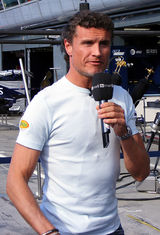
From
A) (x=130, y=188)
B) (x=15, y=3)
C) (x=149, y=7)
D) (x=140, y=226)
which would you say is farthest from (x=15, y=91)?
(x=140, y=226)

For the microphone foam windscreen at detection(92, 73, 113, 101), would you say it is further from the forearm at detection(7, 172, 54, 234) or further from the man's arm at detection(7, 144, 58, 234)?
the forearm at detection(7, 172, 54, 234)

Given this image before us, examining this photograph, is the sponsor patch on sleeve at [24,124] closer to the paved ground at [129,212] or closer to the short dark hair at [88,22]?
the short dark hair at [88,22]

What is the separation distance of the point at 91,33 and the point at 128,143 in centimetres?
58

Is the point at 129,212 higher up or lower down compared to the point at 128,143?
lower down

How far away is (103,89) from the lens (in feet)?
7.95

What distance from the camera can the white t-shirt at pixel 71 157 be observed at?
250 centimetres

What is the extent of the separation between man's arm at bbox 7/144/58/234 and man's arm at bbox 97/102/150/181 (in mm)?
391

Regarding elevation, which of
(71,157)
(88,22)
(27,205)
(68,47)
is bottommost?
(27,205)

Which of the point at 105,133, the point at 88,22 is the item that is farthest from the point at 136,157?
the point at 88,22

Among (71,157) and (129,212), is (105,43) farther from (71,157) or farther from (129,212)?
(129,212)

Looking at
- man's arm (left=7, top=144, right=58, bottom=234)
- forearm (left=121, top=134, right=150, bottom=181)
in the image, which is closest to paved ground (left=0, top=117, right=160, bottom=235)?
forearm (left=121, top=134, right=150, bottom=181)

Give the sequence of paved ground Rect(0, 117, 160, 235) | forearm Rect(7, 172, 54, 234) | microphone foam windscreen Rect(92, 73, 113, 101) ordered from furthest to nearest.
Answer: paved ground Rect(0, 117, 160, 235), microphone foam windscreen Rect(92, 73, 113, 101), forearm Rect(7, 172, 54, 234)

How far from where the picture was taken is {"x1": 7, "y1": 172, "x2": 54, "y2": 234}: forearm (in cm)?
229

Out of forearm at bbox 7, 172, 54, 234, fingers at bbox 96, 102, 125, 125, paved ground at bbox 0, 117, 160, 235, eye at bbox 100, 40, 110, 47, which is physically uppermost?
eye at bbox 100, 40, 110, 47
